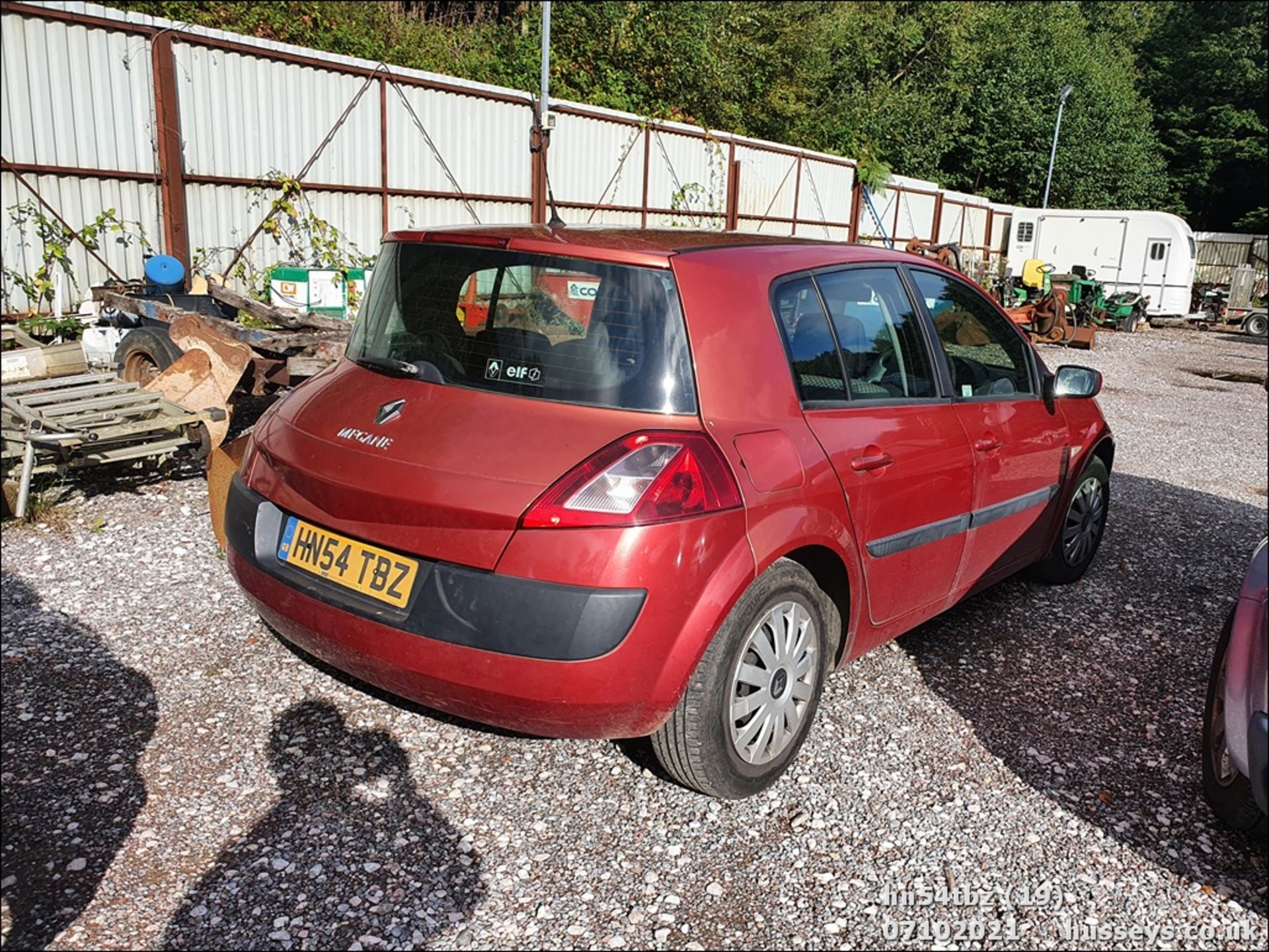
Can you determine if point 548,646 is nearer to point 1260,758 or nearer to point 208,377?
point 1260,758

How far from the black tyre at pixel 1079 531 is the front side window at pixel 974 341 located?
84cm

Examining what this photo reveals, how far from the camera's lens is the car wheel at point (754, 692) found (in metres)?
2.84

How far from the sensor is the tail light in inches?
104

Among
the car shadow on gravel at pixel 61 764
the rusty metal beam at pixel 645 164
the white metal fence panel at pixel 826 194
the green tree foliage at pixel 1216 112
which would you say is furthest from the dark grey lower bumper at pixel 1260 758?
the green tree foliage at pixel 1216 112

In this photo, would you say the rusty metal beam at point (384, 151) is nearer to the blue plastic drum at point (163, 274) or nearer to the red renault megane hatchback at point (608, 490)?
the blue plastic drum at point (163, 274)

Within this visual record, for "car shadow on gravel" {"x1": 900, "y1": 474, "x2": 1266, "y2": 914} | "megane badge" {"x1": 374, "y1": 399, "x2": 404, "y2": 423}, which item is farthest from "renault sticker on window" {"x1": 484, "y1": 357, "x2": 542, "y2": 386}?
"car shadow on gravel" {"x1": 900, "y1": 474, "x2": 1266, "y2": 914}

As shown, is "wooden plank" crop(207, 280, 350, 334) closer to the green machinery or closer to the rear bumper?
the rear bumper

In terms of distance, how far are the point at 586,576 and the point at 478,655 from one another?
1.21ft

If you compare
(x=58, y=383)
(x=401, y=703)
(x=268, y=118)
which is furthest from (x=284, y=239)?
(x=401, y=703)

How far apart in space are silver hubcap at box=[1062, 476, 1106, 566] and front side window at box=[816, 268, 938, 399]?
161cm

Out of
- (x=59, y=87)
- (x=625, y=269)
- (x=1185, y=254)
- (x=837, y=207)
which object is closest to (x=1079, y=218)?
(x=1185, y=254)

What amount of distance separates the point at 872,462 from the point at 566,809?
1461mm

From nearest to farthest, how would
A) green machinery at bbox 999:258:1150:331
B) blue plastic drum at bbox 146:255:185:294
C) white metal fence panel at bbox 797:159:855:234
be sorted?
blue plastic drum at bbox 146:255:185:294, white metal fence panel at bbox 797:159:855:234, green machinery at bbox 999:258:1150:331

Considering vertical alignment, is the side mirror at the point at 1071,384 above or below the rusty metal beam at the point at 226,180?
below
